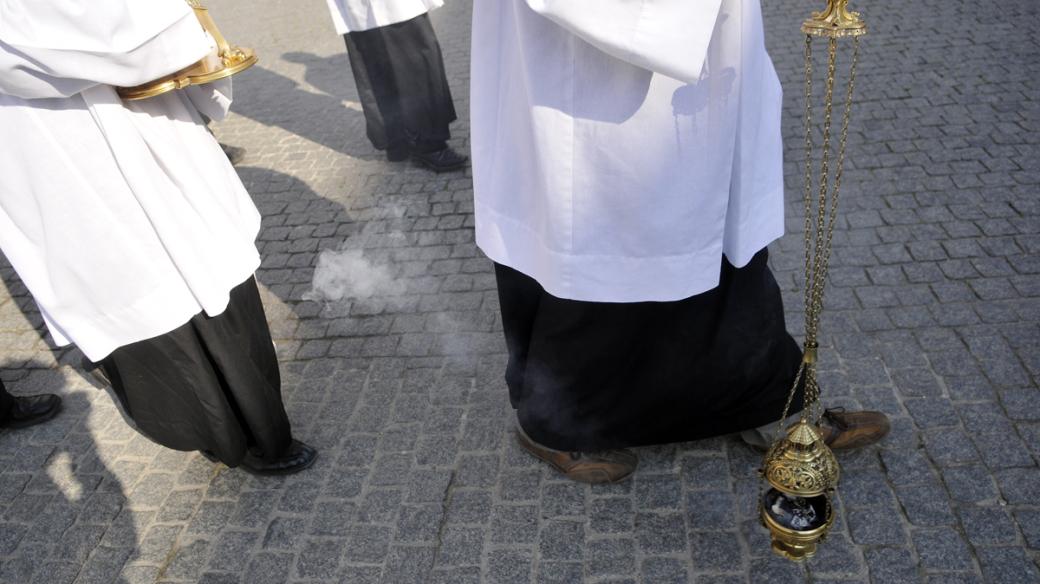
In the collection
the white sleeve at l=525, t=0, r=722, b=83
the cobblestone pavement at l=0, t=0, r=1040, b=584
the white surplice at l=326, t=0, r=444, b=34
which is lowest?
the cobblestone pavement at l=0, t=0, r=1040, b=584

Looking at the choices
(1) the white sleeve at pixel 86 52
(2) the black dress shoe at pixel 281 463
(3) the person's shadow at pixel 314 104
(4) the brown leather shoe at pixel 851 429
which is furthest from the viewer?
(3) the person's shadow at pixel 314 104

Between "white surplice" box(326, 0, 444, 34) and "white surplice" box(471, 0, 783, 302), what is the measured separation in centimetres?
291

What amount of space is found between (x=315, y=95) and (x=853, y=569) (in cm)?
610

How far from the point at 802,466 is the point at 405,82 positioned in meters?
4.01

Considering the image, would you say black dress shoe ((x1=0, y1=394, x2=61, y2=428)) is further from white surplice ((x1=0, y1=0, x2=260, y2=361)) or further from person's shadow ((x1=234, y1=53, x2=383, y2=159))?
person's shadow ((x1=234, y1=53, x2=383, y2=159))

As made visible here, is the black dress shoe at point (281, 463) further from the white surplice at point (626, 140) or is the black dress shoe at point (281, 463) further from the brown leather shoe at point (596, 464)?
the white surplice at point (626, 140)

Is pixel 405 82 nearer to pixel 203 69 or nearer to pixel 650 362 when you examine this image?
pixel 203 69

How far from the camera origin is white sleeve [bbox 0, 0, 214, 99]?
2076 mm

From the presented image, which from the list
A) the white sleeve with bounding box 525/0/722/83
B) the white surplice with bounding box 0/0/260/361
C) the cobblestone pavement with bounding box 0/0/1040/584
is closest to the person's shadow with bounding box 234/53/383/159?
the cobblestone pavement with bounding box 0/0/1040/584

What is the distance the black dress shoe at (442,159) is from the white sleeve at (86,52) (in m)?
3.18

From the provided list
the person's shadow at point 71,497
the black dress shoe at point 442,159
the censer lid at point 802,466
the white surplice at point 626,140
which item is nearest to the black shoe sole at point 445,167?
the black dress shoe at point 442,159

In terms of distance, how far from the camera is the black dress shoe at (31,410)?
3.62 m

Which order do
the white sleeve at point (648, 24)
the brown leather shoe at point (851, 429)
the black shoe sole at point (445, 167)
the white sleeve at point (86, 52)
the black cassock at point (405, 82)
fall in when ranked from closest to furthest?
the white sleeve at point (648, 24)
the white sleeve at point (86, 52)
the brown leather shoe at point (851, 429)
the black cassock at point (405, 82)
the black shoe sole at point (445, 167)

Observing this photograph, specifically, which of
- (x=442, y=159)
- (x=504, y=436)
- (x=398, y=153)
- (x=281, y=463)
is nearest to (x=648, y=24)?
(x=504, y=436)
